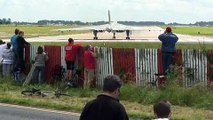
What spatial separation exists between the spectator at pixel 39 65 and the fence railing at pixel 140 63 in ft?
1.30

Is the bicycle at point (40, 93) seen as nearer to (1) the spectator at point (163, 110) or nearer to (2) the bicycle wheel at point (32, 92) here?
(2) the bicycle wheel at point (32, 92)

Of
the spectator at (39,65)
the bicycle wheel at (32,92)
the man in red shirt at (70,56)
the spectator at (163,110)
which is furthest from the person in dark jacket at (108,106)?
the spectator at (39,65)

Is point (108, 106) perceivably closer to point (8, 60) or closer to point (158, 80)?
point (158, 80)

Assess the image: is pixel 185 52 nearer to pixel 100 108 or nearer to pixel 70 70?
pixel 70 70

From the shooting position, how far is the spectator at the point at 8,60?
61.0 ft

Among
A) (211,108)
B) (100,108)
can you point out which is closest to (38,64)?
(211,108)

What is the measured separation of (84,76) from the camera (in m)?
16.9

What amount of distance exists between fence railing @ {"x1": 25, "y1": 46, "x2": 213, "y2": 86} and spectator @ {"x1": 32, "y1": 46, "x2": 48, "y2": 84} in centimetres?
40

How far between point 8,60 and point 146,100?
680 cm

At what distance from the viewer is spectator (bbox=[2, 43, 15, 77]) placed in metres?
18.6

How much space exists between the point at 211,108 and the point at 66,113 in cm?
350

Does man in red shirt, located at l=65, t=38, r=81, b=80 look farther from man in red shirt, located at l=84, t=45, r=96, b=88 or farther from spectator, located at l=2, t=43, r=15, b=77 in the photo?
spectator, located at l=2, t=43, r=15, b=77

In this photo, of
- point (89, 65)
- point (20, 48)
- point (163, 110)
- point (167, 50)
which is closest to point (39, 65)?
point (20, 48)

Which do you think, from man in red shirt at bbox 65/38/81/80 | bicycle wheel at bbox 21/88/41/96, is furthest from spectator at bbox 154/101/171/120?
man in red shirt at bbox 65/38/81/80
